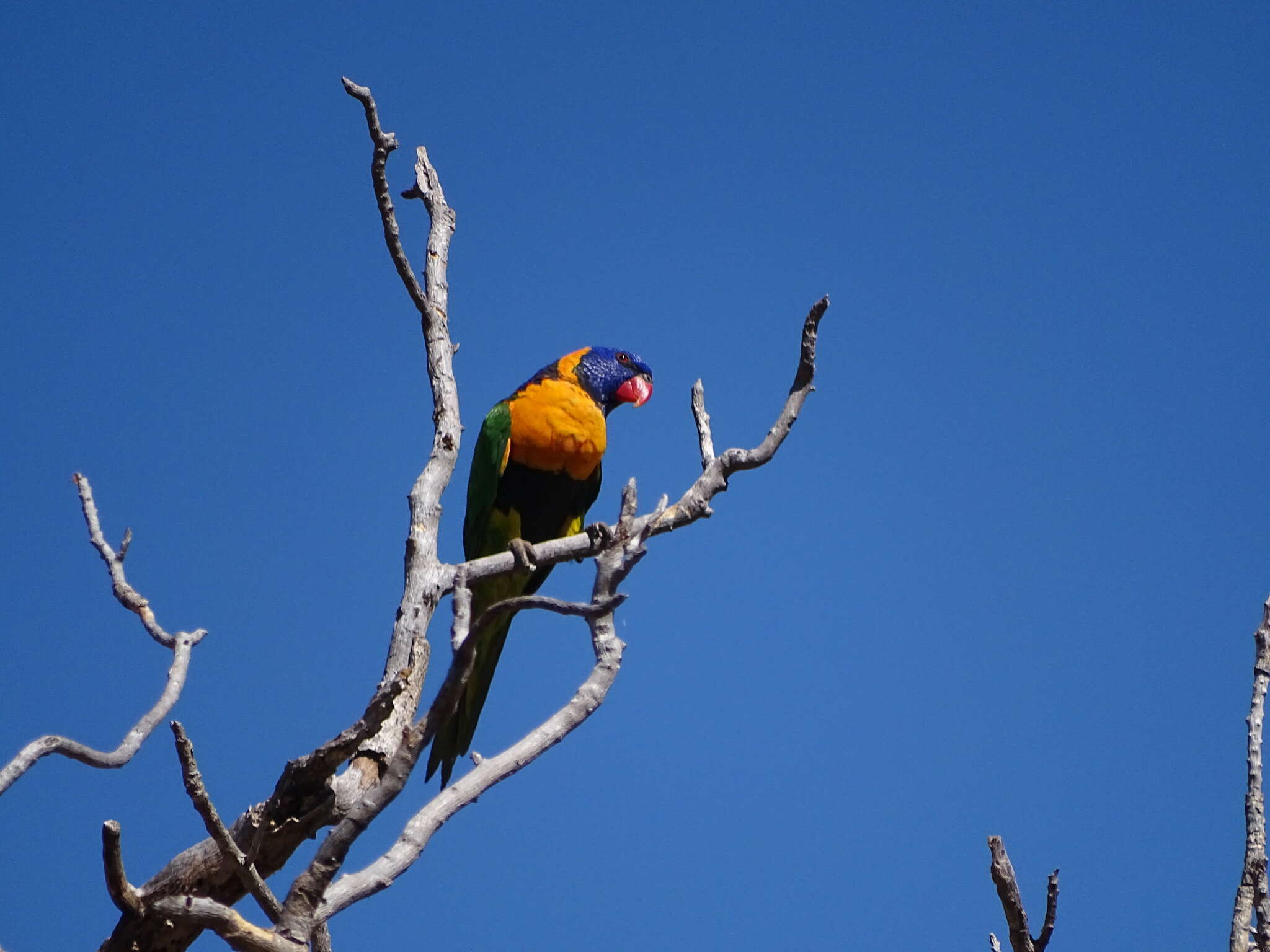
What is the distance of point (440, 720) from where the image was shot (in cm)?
213

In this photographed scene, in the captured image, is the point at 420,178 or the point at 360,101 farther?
the point at 420,178

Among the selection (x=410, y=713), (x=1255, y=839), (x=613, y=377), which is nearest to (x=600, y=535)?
(x=410, y=713)

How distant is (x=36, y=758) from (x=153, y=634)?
3.67 feet

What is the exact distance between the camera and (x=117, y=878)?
7.34ft

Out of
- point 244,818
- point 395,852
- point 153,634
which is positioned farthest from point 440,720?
point 153,634

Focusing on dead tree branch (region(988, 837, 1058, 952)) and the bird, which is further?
the bird

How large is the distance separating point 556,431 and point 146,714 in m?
2.58

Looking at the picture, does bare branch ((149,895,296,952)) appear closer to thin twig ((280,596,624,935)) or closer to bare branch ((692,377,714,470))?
thin twig ((280,596,624,935))

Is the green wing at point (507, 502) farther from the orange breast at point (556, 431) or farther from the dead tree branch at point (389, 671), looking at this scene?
the dead tree branch at point (389, 671)

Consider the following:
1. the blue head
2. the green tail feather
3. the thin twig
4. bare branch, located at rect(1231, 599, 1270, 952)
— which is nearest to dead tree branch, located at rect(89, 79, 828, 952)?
the thin twig

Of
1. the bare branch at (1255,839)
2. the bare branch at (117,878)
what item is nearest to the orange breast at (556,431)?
the bare branch at (117,878)

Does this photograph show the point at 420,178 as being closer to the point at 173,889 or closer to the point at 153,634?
the point at 153,634

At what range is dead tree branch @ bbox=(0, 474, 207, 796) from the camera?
3049 mm

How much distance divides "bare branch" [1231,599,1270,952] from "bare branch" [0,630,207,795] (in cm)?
329
